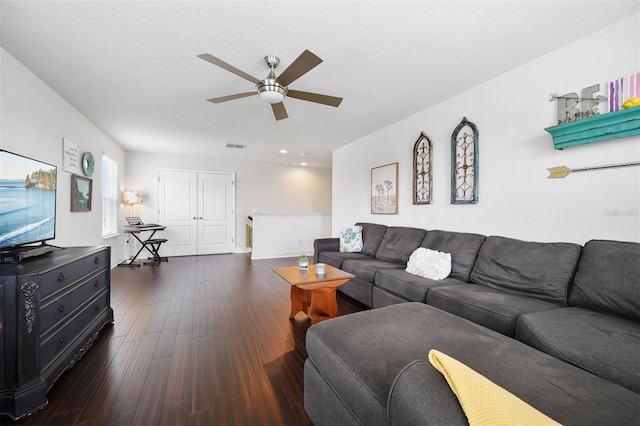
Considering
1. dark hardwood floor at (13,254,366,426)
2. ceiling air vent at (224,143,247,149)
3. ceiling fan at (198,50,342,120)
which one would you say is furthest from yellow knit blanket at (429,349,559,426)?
ceiling air vent at (224,143,247,149)

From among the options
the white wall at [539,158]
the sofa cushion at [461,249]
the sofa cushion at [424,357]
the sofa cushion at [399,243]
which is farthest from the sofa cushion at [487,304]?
the sofa cushion at [399,243]

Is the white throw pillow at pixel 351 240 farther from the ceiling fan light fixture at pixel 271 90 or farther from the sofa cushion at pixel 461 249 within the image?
the ceiling fan light fixture at pixel 271 90

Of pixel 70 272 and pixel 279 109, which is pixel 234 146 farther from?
pixel 70 272

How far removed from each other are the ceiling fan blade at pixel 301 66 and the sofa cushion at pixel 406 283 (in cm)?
204

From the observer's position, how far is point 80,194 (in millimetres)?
3621

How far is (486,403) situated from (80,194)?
4.72 meters

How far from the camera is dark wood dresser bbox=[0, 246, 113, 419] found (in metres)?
1.50

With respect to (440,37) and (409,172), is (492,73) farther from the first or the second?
(409,172)

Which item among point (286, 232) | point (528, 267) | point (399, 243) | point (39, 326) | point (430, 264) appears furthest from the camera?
point (286, 232)

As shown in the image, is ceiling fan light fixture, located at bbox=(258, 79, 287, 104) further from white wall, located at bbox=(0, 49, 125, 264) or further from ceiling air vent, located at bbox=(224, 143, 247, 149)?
ceiling air vent, located at bbox=(224, 143, 247, 149)

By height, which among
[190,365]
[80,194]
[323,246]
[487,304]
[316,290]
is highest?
[80,194]

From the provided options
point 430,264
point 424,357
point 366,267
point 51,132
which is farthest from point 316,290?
point 51,132

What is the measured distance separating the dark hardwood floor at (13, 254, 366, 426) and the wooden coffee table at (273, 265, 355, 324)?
14 centimetres

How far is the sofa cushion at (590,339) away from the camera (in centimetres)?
119
